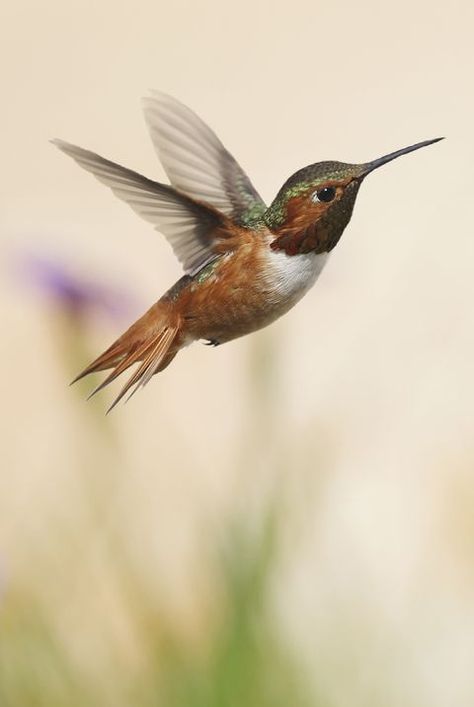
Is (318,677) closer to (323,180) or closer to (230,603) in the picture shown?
(230,603)

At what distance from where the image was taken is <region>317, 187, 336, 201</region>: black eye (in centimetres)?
40

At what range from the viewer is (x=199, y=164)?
482mm

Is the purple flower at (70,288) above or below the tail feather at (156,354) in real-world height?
above

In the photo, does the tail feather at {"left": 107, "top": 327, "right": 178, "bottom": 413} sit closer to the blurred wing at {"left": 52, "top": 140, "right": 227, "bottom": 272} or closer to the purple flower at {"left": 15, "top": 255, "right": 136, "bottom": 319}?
the blurred wing at {"left": 52, "top": 140, "right": 227, "bottom": 272}

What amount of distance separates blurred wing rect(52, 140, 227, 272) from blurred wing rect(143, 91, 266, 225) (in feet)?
0.04

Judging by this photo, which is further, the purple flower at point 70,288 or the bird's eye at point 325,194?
the purple flower at point 70,288

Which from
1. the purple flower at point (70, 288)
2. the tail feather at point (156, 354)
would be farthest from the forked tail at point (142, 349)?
the purple flower at point (70, 288)

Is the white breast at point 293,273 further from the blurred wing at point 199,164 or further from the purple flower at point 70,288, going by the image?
the purple flower at point 70,288

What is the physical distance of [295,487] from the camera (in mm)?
664

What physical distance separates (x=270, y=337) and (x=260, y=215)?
0.57ft

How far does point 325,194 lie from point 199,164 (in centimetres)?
9

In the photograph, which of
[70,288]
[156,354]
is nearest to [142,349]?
[156,354]

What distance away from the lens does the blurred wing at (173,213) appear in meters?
0.40

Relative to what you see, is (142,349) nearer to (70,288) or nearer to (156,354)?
(156,354)
